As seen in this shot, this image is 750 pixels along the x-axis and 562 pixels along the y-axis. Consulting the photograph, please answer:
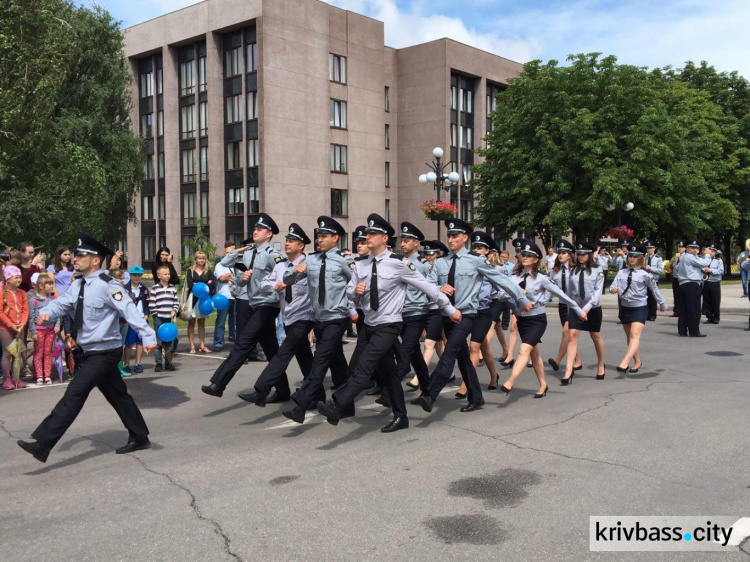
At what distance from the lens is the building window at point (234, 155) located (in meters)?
47.4

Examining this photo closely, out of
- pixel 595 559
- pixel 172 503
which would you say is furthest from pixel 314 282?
pixel 595 559

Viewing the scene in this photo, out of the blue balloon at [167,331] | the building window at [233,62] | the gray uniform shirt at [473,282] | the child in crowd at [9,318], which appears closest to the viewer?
the gray uniform shirt at [473,282]

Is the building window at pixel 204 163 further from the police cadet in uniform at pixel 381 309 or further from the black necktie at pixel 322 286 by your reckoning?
the police cadet in uniform at pixel 381 309

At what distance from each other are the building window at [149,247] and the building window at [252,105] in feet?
42.3

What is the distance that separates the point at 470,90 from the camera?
58.7 metres

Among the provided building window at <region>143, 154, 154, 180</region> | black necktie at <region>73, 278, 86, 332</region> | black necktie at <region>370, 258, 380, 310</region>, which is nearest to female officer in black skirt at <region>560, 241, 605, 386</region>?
black necktie at <region>370, 258, 380, 310</region>

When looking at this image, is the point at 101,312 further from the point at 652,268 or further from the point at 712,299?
the point at 652,268

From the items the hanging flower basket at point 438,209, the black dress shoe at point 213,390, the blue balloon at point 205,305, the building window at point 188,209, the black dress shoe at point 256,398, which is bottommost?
the black dress shoe at point 256,398

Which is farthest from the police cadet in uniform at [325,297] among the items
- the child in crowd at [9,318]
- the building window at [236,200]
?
the building window at [236,200]

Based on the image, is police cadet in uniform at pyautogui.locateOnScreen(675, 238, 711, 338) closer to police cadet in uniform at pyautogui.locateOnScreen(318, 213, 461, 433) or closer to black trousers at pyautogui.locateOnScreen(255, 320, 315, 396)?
police cadet in uniform at pyautogui.locateOnScreen(318, 213, 461, 433)

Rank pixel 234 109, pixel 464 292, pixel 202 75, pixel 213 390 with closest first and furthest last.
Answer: pixel 213 390 → pixel 464 292 → pixel 234 109 → pixel 202 75

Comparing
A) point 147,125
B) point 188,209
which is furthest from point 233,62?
point 188,209

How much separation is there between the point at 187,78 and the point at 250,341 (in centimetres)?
4516

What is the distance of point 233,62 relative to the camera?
4700 cm
